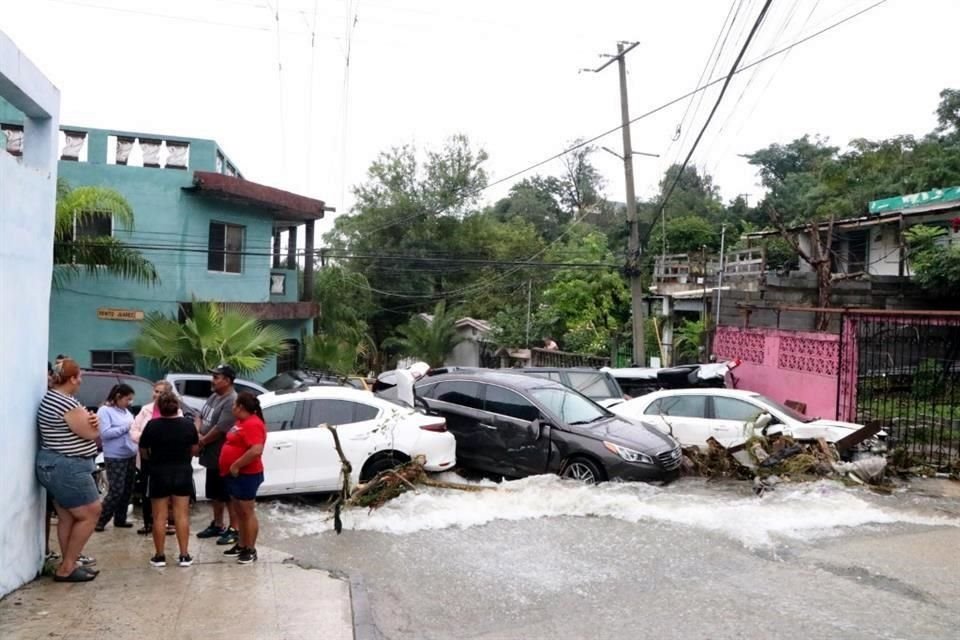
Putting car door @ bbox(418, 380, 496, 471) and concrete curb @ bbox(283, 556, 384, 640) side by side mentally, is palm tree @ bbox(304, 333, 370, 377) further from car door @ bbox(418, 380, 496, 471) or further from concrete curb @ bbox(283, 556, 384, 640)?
concrete curb @ bbox(283, 556, 384, 640)

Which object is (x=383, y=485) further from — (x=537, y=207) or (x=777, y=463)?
(x=537, y=207)

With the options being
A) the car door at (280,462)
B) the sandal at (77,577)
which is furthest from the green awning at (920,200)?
the sandal at (77,577)

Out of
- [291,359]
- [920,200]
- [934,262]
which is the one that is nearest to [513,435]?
[934,262]

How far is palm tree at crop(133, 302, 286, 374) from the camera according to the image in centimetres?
1902

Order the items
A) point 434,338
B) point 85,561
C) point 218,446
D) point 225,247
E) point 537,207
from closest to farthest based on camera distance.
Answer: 1. point 85,561
2. point 218,446
3. point 225,247
4. point 434,338
5. point 537,207

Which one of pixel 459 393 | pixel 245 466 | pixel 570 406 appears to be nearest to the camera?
pixel 245 466

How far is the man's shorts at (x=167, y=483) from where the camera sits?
742 cm

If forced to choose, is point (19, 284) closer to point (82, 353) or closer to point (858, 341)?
point (858, 341)

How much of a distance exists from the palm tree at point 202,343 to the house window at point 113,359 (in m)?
1.13

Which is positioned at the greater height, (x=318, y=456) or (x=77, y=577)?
(x=318, y=456)

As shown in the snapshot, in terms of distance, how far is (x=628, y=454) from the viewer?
434 inches

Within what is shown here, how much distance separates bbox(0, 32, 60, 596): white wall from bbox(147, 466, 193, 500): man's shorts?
2.95 ft

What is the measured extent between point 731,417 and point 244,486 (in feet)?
27.4

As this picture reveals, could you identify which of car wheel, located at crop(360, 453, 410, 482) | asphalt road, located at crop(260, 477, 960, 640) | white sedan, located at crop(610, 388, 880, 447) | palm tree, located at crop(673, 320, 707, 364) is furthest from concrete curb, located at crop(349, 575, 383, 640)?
palm tree, located at crop(673, 320, 707, 364)
